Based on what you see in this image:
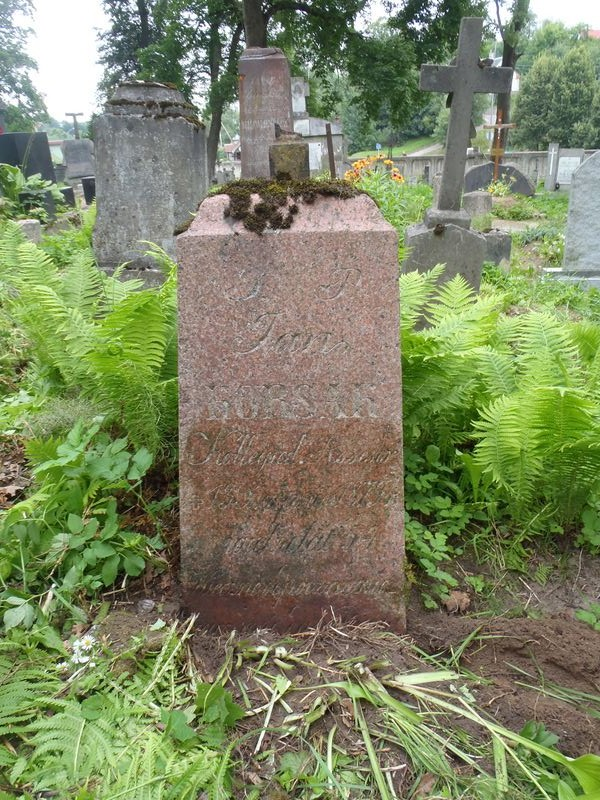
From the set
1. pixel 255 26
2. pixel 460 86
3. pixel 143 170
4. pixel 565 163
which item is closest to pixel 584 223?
pixel 460 86

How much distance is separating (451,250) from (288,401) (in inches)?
167

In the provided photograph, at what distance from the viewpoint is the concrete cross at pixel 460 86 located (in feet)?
19.4

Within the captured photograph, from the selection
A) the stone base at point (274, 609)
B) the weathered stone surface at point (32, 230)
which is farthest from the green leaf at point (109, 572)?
the weathered stone surface at point (32, 230)

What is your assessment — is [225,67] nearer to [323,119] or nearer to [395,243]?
[323,119]

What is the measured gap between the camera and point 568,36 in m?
60.9

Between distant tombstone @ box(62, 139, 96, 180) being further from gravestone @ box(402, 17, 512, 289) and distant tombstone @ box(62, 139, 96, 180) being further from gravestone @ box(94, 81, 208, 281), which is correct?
gravestone @ box(402, 17, 512, 289)

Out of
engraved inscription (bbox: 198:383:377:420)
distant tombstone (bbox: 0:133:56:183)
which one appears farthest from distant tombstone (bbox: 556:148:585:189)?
engraved inscription (bbox: 198:383:377:420)

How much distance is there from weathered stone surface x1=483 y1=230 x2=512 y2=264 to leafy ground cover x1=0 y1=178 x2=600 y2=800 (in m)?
5.66

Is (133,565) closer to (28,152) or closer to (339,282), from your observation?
(339,282)

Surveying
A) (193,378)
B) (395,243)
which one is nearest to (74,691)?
(193,378)

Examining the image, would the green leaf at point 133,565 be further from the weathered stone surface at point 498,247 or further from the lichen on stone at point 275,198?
the weathered stone surface at point 498,247

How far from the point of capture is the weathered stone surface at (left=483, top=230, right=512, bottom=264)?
28.4 ft

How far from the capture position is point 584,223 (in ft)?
26.3

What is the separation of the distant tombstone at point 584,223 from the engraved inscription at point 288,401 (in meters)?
6.97
